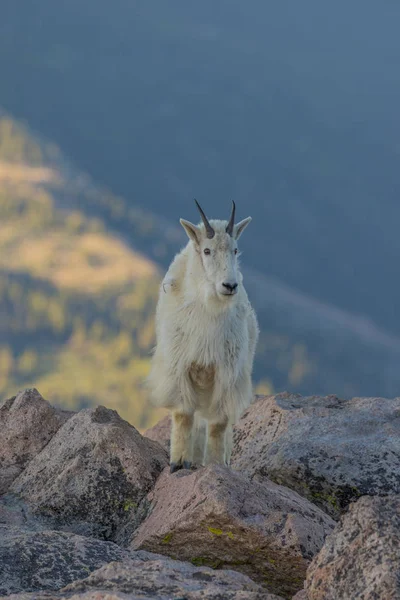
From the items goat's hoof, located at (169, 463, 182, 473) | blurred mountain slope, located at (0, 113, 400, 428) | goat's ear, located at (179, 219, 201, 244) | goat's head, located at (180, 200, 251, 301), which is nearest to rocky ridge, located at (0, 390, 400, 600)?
goat's hoof, located at (169, 463, 182, 473)

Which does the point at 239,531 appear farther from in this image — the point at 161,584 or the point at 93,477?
the point at 93,477

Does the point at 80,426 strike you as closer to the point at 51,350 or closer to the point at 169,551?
the point at 169,551

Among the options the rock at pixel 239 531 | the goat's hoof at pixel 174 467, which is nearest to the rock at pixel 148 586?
the rock at pixel 239 531

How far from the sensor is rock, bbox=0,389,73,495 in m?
10.8

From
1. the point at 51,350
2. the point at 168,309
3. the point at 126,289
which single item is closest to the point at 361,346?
the point at 126,289

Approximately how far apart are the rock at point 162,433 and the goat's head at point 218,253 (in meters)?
3.58

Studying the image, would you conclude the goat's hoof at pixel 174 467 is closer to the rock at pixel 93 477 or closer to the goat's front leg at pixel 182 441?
the goat's front leg at pixel 182 441

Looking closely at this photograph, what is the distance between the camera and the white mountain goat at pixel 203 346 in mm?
10180

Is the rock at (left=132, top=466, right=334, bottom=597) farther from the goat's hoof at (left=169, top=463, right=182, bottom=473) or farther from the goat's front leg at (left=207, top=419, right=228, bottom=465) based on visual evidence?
the goat's front leg at (left=207, top=419, right=228, bottom=465)

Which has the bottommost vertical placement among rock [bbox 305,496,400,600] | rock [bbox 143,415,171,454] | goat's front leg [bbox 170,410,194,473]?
rock [bbox 305,496,400,600]

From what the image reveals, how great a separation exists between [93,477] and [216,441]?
2.07 m

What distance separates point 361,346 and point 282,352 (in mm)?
25494

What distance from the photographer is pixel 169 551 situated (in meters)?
7.81

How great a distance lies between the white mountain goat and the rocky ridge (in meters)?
0.54
